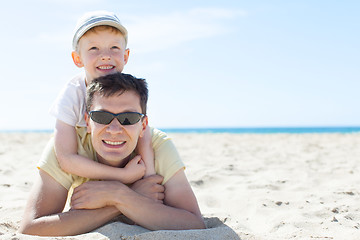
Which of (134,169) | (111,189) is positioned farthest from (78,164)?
(134,169)

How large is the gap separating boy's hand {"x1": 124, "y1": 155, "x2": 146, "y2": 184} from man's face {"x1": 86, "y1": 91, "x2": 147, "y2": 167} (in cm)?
8

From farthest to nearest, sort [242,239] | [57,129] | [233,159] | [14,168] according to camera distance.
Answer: [233,159] → [14,168] → [57,129] → [242,239]

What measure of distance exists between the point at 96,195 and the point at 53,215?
13.8 inches

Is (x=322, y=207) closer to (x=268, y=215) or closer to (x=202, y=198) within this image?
(x=268, y=215)

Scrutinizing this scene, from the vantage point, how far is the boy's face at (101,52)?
3.31 metres

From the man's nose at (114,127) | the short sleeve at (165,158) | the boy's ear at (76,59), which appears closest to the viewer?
the man's nose at (114,127)

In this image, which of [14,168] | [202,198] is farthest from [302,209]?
[14,168]

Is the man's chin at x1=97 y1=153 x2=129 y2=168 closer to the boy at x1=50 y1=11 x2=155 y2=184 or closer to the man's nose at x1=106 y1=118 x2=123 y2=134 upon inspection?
the boy at x1=50 y1=11 x2=155 y2=184

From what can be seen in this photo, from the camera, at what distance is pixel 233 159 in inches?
310

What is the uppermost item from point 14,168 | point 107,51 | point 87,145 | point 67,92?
point 107,51

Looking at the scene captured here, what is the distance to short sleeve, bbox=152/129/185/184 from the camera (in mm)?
3189

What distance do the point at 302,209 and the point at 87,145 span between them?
222 centimetres

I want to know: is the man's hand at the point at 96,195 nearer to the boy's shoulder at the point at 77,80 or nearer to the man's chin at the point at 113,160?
the man's chin at the point at 113,160

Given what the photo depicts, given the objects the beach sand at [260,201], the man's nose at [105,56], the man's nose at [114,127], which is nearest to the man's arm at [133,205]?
the beach sand at [260,201]
